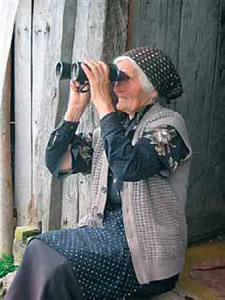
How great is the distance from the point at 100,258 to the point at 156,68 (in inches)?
27.7

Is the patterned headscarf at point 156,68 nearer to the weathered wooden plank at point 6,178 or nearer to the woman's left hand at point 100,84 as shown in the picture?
the woman's left hand at point 100,84

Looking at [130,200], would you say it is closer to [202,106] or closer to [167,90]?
[167,90]

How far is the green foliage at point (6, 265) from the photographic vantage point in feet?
10.1

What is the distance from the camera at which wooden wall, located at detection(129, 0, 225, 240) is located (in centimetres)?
268

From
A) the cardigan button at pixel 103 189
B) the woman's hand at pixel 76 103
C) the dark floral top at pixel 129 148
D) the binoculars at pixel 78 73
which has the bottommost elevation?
the cardigan button at pixel 103 189

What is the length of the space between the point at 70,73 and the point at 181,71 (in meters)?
0.86

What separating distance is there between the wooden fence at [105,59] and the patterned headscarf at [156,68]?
0.43m

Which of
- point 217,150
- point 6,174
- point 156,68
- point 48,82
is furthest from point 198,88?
point 6,174

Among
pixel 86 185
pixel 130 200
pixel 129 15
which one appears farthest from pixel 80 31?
pixel 130 200

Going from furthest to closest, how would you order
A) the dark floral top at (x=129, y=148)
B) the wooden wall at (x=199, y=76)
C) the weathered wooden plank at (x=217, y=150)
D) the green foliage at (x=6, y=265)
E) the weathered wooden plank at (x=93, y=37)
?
the green foliage at (x=6, y=265), the weathered wooden plank at (x=217, y=150), the wooden wall at (x=199, y=76), the weathered wooden plank at (x=93, y=37), the dark floral top at (x=129, y=148)

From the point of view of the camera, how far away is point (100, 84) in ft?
6.73

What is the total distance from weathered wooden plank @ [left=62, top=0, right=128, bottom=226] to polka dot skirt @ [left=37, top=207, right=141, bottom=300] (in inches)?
22.0

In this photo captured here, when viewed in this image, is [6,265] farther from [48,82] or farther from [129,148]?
[129,148]

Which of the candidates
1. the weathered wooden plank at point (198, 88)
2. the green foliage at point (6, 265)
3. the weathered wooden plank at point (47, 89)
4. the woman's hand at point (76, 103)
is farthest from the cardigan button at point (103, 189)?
the green foliage at point (6, 265)
